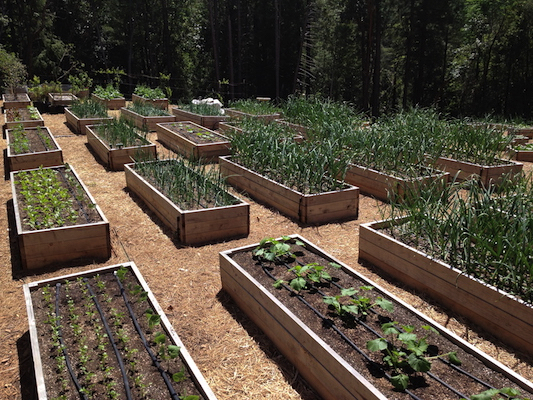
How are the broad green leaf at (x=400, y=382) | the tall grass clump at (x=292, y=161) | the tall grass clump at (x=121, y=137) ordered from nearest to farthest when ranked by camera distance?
the broad green leaf at (x=400, y=382), the tall grass clump at (x=292, y=161), the tall grass clump at (x=121, y=137)

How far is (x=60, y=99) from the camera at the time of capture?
1305 centimetres

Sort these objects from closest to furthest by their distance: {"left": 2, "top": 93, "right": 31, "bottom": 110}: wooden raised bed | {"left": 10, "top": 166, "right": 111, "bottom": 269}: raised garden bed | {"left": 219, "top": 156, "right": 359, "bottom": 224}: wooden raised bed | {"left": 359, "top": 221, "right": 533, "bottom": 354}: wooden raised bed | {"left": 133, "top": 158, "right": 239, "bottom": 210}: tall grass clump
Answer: {"left": 359, "top": 221, "right": 533, "bottom": 354}: wooden raised bed
{"left": 10, "top": 166, "right": 111, "bottom": 269}: raised garden bed
{"left": 133, "top": 158, "right": 239, "bottom": 210}: tall grass clump
{"left": 219, "top": 156, "right": 359, "bottom": 224}: wooden raised bed
{"left": 2, "top": 93, "right": 31, "bottom": 110}: wooden raised bed

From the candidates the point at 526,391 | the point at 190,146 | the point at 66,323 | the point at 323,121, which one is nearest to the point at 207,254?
the point at 66,323

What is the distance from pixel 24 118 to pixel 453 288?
9658 millimetres

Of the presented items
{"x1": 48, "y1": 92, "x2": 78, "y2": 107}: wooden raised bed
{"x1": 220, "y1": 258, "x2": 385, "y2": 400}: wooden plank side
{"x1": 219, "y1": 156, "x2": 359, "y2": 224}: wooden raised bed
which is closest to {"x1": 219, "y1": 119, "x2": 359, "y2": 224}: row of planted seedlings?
{"x1": 219, "y1": 156, "x2": 359, "y2": 224}: wooden raised bed

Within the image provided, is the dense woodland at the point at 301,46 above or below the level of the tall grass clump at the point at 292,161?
above

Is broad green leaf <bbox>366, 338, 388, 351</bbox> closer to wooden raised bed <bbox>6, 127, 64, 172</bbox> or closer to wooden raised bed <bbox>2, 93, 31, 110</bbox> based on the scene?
wooden raised bed <bbox>6, 127, 64, 172</bbox>

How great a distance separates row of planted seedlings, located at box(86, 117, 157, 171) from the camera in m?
6.92

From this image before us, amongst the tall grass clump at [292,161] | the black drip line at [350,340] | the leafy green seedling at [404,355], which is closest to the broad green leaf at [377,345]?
the leafy green seedling at [404,355]

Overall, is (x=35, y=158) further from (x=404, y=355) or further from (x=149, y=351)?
(x=404, y=355)

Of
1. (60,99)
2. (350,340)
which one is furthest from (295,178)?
(60,99)

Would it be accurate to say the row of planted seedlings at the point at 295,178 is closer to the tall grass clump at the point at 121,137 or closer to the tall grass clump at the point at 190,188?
the tall grass clump at the point at 190,188

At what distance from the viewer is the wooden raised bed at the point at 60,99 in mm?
12680

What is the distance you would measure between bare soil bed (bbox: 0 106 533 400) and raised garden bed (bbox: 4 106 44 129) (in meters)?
3.78
